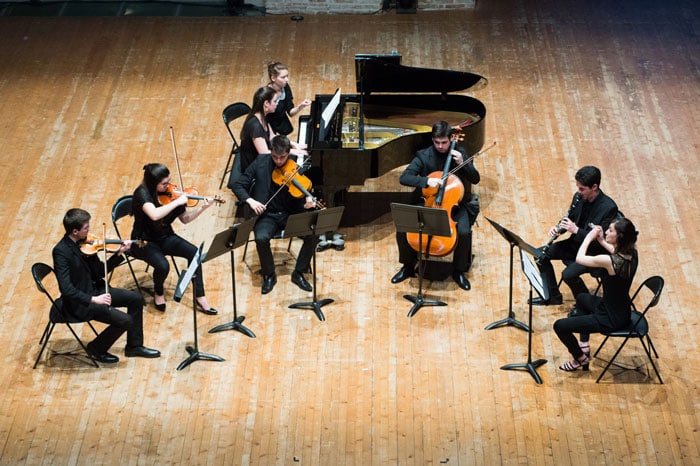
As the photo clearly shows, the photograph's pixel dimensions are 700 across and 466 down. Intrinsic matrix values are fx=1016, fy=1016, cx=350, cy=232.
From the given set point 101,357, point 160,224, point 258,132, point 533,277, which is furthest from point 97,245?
point 533,277

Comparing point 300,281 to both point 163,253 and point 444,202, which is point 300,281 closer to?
point 163,253

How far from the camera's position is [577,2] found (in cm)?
1176

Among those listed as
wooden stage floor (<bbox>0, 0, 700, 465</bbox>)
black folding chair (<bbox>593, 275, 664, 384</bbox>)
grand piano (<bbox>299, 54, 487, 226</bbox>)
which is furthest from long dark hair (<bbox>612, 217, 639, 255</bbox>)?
grand piano (<bbox>299, 54, 487, 226</bbox>)

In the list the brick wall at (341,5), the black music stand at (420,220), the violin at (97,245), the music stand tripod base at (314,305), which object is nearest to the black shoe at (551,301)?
the black music stand at (420,220)

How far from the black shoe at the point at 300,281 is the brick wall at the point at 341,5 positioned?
15.6 feet

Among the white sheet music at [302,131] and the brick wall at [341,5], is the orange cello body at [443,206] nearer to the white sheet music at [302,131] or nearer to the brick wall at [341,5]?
the white sheet music at [302,131]

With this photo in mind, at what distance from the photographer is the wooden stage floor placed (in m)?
6.53

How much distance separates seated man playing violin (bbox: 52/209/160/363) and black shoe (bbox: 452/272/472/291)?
232 centimetres

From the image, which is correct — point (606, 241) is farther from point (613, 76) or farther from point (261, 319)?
point (613, 76)

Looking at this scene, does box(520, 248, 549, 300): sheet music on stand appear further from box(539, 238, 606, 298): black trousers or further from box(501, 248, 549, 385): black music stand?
box(539, 238, 606, 298): black trousers

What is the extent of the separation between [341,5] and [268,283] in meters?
4.89

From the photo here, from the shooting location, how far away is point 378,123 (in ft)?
28.1

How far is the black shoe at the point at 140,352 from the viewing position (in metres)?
7.10

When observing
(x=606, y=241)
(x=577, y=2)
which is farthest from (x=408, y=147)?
(x=577, y=2)
